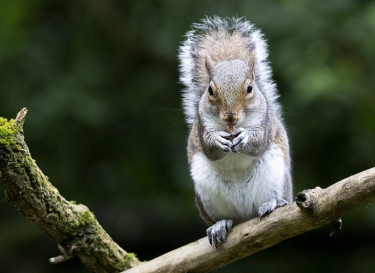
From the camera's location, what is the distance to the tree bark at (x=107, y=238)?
2316 mm

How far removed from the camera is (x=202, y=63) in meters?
3.27

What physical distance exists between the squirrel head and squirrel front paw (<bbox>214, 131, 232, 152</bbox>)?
41 millimetres

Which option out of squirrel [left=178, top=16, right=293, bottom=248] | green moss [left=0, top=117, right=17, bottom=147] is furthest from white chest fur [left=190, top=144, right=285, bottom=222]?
green moss [left=0, top=117, right=17, bottom=147]

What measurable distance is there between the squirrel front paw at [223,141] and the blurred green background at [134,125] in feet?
4.91

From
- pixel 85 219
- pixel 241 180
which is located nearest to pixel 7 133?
pixel 85 219

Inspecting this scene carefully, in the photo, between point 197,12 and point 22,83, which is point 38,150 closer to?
point 22,83

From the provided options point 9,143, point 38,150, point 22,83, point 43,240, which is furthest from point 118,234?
point 9,143

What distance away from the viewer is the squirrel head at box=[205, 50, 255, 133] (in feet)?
8.68

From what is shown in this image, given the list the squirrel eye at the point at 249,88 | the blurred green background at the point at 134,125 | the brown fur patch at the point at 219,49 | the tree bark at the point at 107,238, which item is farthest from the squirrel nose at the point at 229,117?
the blurred green background at the point at 134,125

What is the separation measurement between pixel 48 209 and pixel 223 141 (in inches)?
32.8

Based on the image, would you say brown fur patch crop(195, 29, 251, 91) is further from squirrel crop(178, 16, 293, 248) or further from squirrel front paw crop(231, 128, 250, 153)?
squirrel front paw crop(231, 128, 250, 153)

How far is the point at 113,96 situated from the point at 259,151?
2235 mm

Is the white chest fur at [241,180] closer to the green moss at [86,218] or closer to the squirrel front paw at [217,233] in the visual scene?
the squirrel front paw at [217,233]

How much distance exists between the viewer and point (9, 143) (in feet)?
7.80
